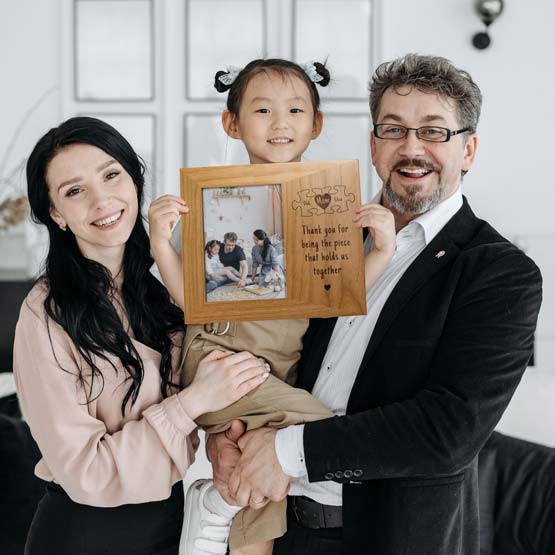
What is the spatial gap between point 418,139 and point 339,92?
331 centimetres

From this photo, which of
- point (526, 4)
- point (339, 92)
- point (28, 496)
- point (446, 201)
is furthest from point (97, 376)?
point (526, 4)

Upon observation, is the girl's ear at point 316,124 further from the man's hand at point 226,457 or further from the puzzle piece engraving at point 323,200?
the man's hand at point 226,457

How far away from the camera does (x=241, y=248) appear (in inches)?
59.2

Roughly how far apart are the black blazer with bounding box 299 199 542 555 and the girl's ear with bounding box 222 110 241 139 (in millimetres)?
609

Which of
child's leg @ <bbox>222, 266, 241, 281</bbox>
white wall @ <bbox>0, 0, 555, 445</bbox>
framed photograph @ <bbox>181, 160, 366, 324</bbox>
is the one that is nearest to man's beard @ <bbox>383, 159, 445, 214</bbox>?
framed photograph @ <bbox>181, 160, 366, 324</bbox>

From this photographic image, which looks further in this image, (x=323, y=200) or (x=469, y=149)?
(x=469, y=149)

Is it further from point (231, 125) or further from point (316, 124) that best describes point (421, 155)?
point (231, 125)

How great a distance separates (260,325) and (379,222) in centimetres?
38

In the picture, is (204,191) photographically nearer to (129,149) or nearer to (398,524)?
(129,149)

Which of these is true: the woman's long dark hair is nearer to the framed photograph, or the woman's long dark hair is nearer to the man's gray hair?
the framed photograph

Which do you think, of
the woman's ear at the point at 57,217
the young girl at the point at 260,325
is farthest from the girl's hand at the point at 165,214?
the woman's ear at the point at 57,217

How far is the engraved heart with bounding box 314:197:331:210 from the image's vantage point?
148 centimetres

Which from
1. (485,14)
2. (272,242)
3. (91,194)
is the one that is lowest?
(272,242)

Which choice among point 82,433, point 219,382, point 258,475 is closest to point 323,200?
point 219,382
